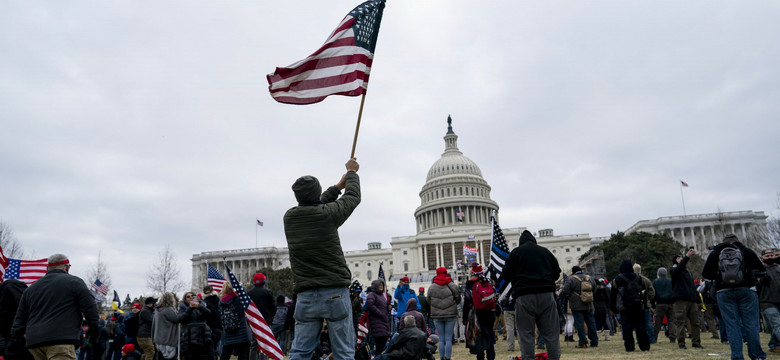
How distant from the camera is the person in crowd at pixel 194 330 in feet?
32.9

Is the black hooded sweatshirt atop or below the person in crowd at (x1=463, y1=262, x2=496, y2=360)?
atop

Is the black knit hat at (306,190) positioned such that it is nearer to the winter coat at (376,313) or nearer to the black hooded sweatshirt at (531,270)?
the black hooded sweatshirt at (531,270)

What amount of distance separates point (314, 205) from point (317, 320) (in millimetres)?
1175

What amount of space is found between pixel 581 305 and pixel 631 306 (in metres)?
1.81

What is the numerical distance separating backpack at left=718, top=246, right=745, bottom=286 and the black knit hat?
6.98 meters

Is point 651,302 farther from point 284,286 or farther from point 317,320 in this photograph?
point 284,286

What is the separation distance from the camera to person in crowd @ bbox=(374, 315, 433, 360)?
319 inches

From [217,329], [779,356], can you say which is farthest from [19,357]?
[779,356]

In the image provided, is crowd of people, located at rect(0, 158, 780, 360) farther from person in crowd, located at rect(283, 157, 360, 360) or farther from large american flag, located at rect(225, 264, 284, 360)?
large american flag, located at rect(225, 264, 284, 360)

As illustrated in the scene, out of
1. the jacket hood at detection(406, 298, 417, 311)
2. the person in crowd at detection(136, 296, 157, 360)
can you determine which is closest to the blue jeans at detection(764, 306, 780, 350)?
the jacket hood at detection(406, 298, 417, 311)

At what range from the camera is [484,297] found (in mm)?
10523

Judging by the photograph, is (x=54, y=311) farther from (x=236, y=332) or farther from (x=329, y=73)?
(x=329, y=73)

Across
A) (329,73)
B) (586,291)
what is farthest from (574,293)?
(329,73)

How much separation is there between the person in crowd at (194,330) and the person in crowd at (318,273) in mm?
5122
